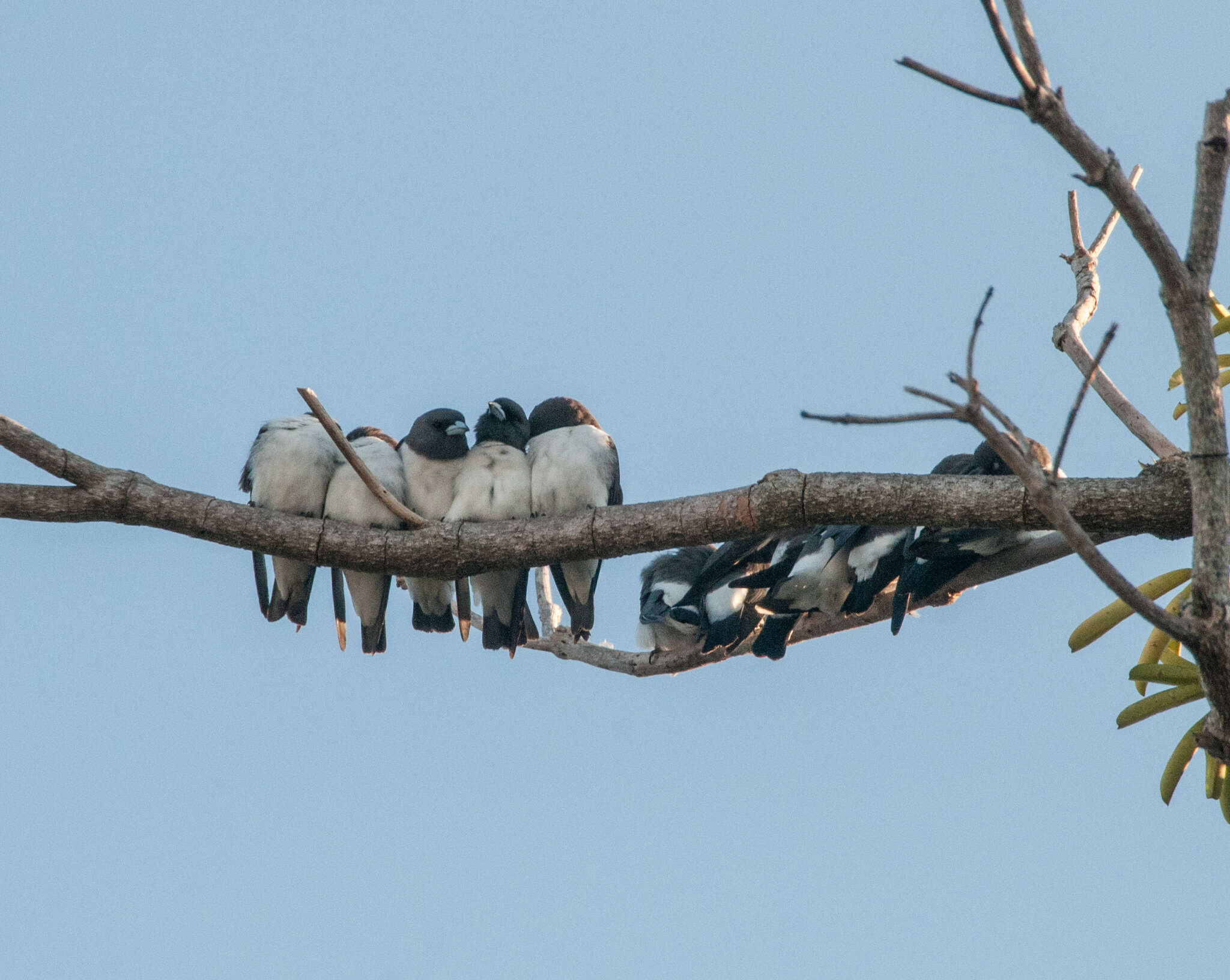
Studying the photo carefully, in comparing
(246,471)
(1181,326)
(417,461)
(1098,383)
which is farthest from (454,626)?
(1181,326)

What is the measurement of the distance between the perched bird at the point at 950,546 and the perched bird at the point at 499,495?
1811 mm

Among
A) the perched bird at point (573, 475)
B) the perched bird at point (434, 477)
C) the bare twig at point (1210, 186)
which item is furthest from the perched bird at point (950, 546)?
the perched bird at point (434, 477)

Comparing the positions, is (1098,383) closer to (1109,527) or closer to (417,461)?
(1109,527)

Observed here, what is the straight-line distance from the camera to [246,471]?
639 centimetres

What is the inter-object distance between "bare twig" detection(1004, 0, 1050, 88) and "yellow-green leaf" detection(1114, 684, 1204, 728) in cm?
215

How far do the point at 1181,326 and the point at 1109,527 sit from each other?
1.17 metres

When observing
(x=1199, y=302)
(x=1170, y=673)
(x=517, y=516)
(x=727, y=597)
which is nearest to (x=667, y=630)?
(x=727, y=597)

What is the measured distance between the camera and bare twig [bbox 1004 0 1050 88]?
2838 mm

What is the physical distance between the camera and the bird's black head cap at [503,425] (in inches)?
257

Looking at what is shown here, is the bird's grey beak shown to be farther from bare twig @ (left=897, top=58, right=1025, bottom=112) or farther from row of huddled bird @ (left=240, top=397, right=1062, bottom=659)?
bare twig @ (left=897, top=58, right=1025, bottom=112)

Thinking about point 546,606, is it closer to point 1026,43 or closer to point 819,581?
point 819,581

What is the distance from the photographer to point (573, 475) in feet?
20.2

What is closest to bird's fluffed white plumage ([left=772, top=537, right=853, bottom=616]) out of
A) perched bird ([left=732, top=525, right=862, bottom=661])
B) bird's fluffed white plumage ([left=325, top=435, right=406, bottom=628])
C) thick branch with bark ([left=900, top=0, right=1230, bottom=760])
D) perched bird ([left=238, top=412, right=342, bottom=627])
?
perched bird ([left=732, top=525, right=862, bottom=661])

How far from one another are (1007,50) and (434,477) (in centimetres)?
401
